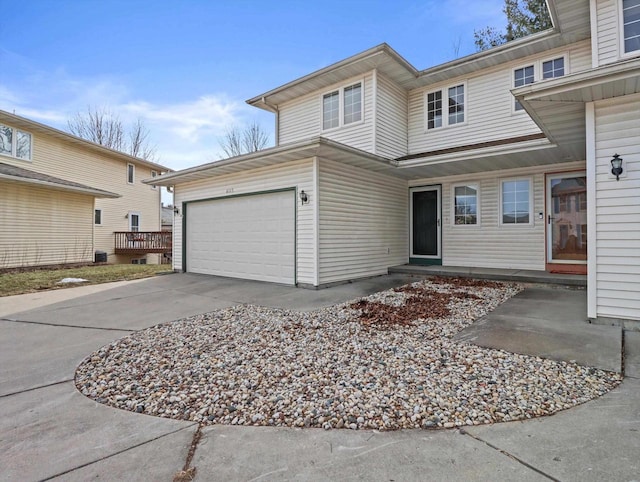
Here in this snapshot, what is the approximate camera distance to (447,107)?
364 inches

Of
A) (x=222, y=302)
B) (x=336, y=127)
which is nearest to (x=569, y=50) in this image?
(x=336, y=127)

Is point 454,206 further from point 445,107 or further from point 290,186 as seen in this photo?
point 290,186

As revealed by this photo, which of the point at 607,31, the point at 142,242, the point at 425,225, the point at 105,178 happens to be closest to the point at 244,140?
the point at 105,178

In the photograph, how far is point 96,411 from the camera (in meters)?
2.33

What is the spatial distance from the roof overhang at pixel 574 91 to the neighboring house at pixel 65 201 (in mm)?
13923

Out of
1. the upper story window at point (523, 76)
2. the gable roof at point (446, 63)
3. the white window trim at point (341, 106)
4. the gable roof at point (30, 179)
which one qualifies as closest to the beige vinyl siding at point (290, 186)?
the white window trim at point (341, 106)

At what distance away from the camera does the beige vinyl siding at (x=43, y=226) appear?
37.0ft

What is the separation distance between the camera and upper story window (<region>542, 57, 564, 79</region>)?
7.66m

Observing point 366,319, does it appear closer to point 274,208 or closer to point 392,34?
point 274,208

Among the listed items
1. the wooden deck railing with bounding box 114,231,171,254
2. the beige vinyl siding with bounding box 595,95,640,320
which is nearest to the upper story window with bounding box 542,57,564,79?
the beige vinyl siding with bounding box 595,95,640,320

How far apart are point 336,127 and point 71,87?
694 inches

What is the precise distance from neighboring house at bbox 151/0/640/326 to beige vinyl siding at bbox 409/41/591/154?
3 cm

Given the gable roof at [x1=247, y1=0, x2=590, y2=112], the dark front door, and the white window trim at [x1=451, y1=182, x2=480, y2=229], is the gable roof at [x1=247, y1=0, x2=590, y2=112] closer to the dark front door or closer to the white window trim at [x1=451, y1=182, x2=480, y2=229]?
the white window trim at [x1=451, y1=182, x2=480, y2=229]

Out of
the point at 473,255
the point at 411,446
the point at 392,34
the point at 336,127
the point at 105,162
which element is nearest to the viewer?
the point at 411,446
